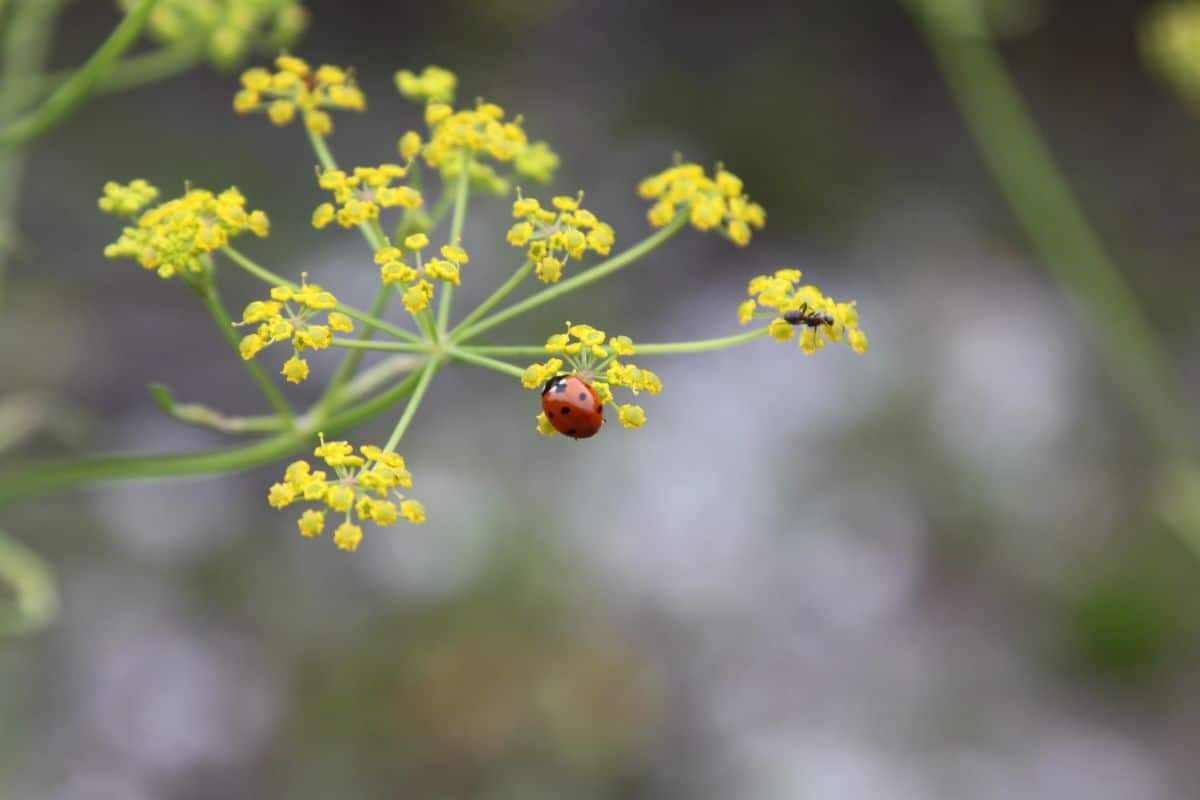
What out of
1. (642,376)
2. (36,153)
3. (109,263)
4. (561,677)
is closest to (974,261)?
(561,677)

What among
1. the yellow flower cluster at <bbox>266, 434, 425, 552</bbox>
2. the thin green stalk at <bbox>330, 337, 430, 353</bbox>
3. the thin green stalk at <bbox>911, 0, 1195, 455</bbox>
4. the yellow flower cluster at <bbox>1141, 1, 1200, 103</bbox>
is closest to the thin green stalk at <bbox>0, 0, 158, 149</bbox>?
the thin green stalk at <bbox>330, 337, 430, 353</bbox>

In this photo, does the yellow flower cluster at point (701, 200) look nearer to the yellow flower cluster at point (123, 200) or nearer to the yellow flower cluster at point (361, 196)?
the yellow flower cluster at point (361, 196)

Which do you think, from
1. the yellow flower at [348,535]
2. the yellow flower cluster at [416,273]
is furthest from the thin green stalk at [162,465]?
the yellow flower at [348,535]

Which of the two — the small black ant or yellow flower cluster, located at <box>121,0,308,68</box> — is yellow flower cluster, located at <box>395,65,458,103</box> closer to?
yellow flower cluster, located at <box>121,0,308,68</box>

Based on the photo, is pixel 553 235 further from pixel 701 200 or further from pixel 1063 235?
pixel 1063 235

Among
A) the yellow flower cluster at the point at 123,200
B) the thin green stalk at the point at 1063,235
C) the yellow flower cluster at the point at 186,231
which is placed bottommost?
the yellow flower cluster at the point at 186,231

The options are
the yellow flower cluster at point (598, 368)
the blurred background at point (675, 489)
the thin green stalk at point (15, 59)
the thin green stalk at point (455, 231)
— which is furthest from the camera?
the blurred background at point (675, 489)

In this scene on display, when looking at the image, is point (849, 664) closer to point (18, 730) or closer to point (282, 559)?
point (282, 559)
